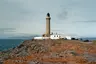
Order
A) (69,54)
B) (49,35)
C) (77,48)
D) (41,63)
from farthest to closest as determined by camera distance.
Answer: (49,35) < (77,48) < (69,54) < (41,63)

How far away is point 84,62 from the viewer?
116 feet

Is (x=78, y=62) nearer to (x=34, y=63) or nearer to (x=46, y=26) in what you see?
(x=34, y=63)

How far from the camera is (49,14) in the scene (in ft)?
295

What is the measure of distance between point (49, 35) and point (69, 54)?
42.4 metres

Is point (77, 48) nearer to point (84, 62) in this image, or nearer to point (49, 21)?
point (84, 62)

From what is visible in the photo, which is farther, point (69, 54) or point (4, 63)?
point (69, 54)

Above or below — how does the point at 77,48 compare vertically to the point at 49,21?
below

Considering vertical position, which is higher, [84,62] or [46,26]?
[46,26]

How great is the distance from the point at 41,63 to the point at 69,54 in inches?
421

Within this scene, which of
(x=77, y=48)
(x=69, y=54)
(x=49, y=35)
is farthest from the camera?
(x=49, y=35)

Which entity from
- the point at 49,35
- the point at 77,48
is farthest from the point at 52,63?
the point at 49,35

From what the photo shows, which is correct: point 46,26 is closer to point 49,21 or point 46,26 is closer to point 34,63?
point 49,21

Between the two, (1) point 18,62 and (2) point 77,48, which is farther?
(2) point 77,48

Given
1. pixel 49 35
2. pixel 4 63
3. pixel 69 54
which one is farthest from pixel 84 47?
pixel 49 35
